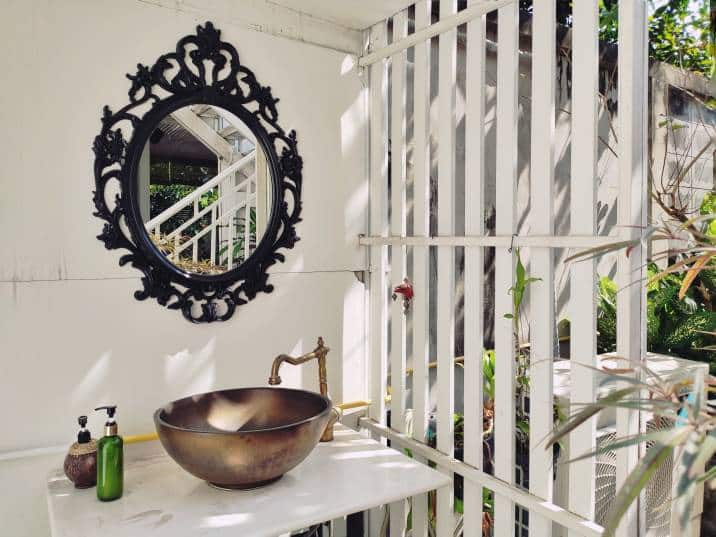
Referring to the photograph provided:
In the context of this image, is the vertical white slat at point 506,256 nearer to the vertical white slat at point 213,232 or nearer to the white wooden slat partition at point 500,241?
the white wooden slat partition at point 500,241

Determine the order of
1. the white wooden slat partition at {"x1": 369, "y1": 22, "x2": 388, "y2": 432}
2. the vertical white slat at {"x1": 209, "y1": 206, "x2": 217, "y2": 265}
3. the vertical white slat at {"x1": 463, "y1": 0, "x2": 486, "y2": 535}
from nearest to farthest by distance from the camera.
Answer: the vertical white slat at {"x1": 463, "y1": 0, "x2": 486, "y2": 535}
the vertical white slat at {"x1": 209, "y1": 206, "x2": 217, "y2": 265}
the white wooden slat partition at {"x1": 369, "y1": 22, "x2": 388, "y2": 432}

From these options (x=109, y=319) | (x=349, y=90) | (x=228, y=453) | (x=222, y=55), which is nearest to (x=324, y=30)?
(x=349, y=90)

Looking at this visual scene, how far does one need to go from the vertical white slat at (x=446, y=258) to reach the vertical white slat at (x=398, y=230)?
0.25m

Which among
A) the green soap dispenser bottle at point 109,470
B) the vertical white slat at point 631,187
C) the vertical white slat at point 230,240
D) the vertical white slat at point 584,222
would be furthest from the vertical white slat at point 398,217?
the green soap dispenser bottle at point 109,470

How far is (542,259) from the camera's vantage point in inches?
60.9

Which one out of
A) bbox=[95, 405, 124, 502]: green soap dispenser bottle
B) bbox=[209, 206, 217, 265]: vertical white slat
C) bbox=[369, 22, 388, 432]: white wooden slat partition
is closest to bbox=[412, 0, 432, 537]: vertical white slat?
bbox=[369, 22, 388, 432]: white wooden slat partition

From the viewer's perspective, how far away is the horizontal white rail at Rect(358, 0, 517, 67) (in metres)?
1.70

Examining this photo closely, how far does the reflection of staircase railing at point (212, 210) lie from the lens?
6.22 feet

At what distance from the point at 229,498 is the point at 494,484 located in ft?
2.50

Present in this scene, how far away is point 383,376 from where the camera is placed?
226 cm

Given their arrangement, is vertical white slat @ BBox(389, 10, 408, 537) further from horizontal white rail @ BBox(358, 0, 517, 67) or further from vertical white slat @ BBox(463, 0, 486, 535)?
vertical white slat @ BBox(463, 0, 486, 535)

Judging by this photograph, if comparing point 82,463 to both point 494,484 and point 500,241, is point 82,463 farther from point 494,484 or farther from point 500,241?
point 500,241

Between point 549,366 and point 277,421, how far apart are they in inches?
33.6

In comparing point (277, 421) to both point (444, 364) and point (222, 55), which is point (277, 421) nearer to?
point (444, 364)
